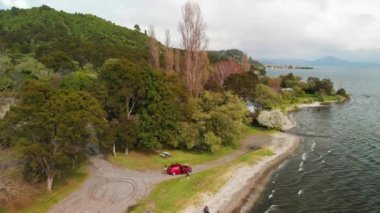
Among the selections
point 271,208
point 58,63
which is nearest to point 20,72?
point 58,63

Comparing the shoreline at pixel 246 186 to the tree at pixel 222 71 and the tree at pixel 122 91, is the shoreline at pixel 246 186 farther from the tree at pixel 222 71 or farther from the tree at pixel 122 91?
the tree at pixel 222 71

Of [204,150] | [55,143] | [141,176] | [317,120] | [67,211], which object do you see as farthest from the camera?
[317,120]

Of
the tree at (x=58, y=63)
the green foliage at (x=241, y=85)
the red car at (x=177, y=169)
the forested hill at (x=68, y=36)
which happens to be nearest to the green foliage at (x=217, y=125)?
the red car at (x=177, y=169)

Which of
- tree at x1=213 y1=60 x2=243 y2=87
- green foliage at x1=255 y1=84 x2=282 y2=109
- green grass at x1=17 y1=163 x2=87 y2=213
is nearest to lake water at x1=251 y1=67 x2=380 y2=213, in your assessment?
green foliage at x1=255 y1=84 x2=282 y2=109

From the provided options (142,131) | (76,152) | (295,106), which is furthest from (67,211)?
(295,106)

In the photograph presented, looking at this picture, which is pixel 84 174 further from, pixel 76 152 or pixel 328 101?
pixel 328 101

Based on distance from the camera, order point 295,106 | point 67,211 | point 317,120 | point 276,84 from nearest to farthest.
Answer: point 67,211 → point 317,120 → point 295,106 → point 276,84

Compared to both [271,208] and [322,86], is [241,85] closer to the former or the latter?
[271,208]
